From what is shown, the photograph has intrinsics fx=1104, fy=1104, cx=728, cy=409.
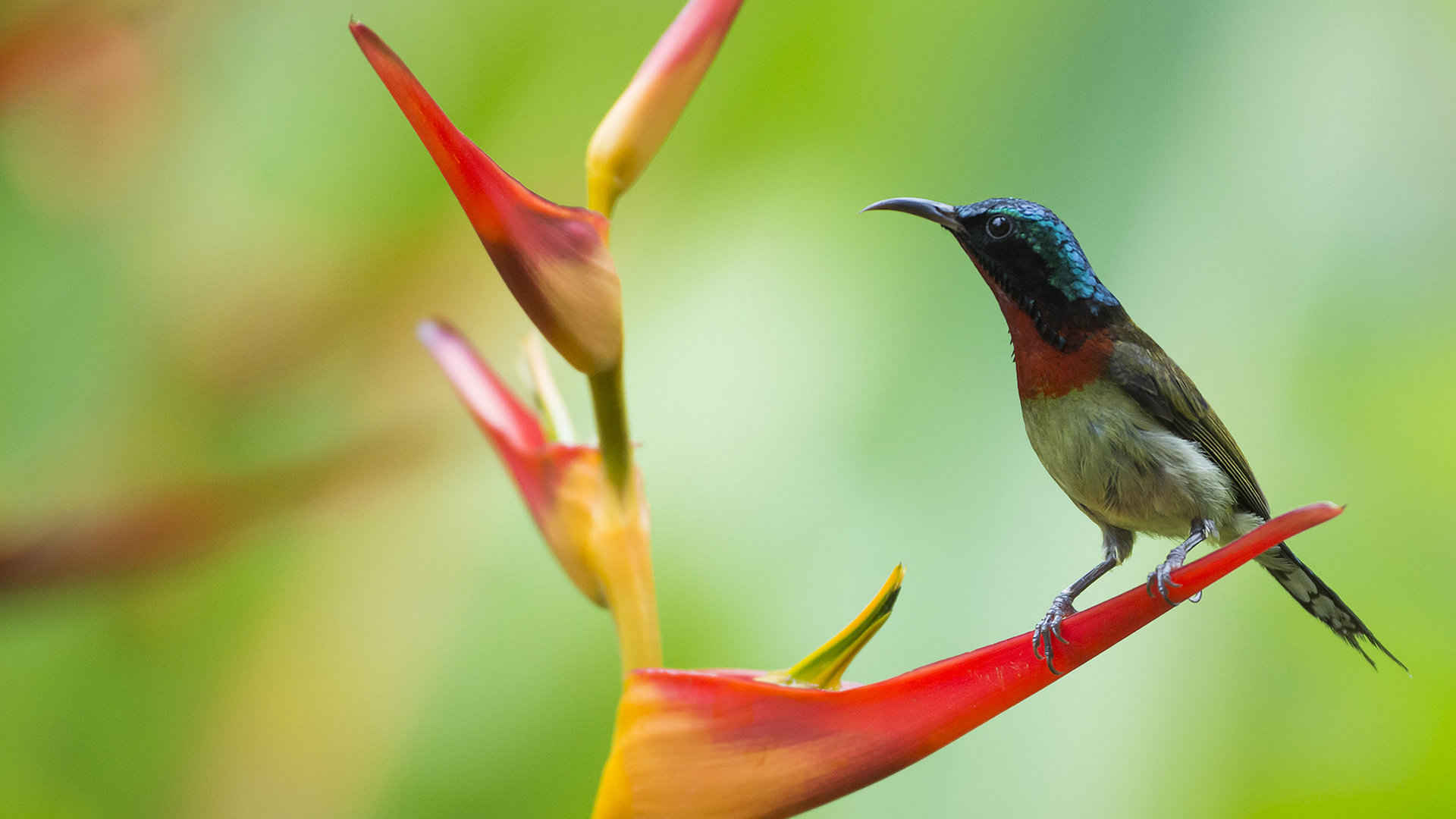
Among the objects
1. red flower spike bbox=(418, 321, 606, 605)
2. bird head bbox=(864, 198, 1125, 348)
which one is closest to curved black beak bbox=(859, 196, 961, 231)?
bird head bbox=(864, 198, 1125, 348)

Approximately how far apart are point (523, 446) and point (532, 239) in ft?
0.33

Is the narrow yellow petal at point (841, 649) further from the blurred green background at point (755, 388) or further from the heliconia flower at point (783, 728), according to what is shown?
the blurred green background at point (755, 388)

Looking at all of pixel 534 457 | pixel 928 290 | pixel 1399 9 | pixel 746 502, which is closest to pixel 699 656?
pixel 746 502

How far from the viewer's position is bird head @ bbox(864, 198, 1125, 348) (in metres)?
0.29

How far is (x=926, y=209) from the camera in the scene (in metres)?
0.28

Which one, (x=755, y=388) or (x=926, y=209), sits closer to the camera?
(x=926, y=209)

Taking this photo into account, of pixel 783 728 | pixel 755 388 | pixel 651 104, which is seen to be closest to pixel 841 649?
pixel 783 728

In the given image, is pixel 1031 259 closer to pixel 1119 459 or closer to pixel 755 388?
pixel 1119 459

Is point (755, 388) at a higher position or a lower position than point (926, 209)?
lower

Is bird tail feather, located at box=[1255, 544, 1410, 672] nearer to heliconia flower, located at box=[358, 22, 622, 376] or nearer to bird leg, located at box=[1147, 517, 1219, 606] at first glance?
bird leg, located at box=[1147, 517, 1219, 606]

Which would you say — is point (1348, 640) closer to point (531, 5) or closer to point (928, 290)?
point (928, 290)

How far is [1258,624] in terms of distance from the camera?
28.2 inches

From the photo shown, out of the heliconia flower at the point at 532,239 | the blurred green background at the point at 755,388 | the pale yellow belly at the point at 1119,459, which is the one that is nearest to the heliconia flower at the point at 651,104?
the heliconia flower at the point at 532,239

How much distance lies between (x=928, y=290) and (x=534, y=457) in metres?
0.53
